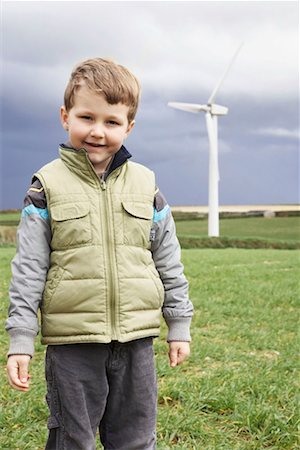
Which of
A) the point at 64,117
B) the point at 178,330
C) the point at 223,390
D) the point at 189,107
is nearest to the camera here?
the point at 64,117

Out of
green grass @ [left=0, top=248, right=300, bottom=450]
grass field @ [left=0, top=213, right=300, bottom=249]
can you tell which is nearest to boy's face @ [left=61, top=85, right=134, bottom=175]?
green grass @ [left=0, top=248, right=300, bottom=450]

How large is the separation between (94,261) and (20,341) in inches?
16.1

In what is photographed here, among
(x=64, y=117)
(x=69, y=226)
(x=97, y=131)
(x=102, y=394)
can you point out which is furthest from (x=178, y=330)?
(x=64, y=117)

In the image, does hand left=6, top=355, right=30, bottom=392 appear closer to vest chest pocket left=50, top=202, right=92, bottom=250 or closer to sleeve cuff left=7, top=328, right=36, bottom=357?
sleeve cuff left=7, top=328, right=36, bottom=357

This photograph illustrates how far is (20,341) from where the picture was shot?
2.58 meters

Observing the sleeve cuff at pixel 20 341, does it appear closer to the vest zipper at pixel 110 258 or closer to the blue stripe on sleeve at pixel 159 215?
the vest zipper at pixel 110 258

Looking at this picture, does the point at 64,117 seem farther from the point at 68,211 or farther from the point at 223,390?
the point at 223,390

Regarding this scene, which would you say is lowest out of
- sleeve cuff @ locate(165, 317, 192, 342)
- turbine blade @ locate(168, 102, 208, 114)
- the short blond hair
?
sleeve cuff @ locate(165, 317, 192, 342)

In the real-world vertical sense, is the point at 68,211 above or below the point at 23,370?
above

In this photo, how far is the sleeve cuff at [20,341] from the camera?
2.58m

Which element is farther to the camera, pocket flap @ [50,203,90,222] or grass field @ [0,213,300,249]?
grass field @ [0,213,300,249]

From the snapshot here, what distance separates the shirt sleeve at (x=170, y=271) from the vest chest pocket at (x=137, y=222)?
0.07 metres

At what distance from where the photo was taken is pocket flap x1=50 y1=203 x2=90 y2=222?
2617mm

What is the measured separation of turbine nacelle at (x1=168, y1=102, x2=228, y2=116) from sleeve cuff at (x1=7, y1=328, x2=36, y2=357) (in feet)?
69.8
